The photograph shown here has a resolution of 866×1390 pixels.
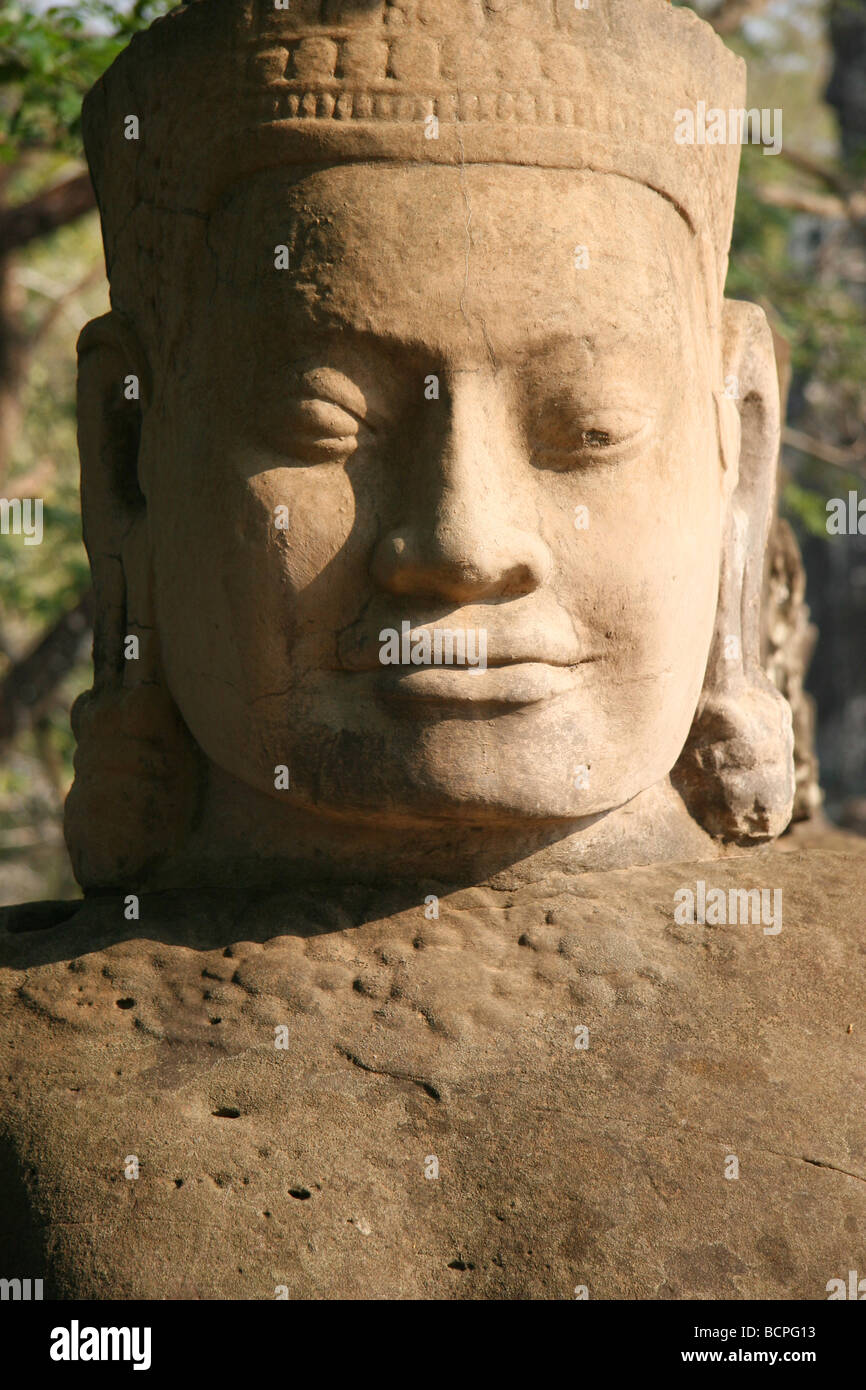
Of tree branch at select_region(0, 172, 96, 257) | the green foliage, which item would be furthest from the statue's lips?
tree branch at select_region(0, 172, 96, 257)

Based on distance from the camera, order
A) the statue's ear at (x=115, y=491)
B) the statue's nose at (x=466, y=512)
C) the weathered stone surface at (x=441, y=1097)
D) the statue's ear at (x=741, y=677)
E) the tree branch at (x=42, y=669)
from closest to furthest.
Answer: the weathered stone surface at (x=441, y=1097), the statue's nose at (x=466, y=512), the statue's ear at (x=115, y=491), the statue's ear at (x=741, y=677), the tree branch at (x=42, y=669)

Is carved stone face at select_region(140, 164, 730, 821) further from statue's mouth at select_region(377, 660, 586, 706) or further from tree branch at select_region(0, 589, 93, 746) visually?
tree branch at select_region(0, 589, 93, 746)

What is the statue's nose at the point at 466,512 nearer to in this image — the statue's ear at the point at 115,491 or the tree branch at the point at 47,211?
the statue's ear at the point at 115,491

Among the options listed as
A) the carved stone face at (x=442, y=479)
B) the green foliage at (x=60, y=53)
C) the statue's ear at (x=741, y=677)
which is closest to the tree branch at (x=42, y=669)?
the green foliage at (x=60, y=53)

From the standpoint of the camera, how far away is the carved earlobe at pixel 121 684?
11.2 feet

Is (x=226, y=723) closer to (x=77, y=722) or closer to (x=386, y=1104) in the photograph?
(x=77, y=722)

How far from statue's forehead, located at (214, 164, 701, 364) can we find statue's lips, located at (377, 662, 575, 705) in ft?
1.96

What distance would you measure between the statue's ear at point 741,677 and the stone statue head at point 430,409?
0.28 m

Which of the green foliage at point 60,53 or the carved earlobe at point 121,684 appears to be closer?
the carved earlobe at point 121,684

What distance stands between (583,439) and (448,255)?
16.6 inches

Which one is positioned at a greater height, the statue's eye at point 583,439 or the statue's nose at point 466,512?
the statue's eye at point 583,439

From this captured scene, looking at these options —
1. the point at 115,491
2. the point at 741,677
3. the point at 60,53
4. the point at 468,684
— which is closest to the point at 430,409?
the point at 468,684

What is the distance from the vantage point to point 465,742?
2887 millimetres

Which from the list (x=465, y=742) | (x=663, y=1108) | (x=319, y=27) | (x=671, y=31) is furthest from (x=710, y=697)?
(x=319, y=27)
